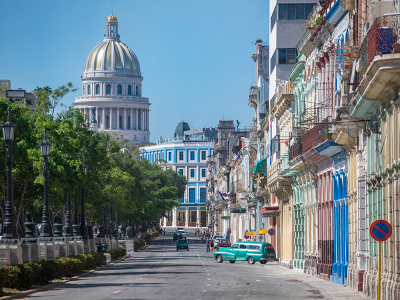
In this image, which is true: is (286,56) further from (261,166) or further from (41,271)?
(41,271)

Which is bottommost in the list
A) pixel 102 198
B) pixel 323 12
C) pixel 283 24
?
pixel 102 198

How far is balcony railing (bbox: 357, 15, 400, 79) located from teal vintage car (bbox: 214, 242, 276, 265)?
36.6m

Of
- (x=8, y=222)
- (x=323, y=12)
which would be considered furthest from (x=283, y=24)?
(x=8, y=222)

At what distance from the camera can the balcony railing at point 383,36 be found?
756 inches

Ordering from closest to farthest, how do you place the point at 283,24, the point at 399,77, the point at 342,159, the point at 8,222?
the point at 399,77, the point at 8,222, the point at 342,159, the point at 283,24

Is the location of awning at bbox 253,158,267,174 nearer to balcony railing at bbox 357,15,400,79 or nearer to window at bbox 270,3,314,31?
window at bbox 270,3,314,31

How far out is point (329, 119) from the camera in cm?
3391

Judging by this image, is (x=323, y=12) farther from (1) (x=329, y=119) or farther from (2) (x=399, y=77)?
(2) (x=399, y=77)

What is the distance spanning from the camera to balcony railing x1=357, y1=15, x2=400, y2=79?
19.2 m

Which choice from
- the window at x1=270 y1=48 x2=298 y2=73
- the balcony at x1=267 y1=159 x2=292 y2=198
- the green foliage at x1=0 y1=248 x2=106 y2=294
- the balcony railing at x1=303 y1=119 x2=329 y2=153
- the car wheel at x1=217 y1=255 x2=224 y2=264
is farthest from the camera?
the car wheel at x1=217 y1=255 x2=224 y2=264

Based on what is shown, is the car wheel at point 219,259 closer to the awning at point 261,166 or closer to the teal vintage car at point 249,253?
the teal vintage car at point 249,253

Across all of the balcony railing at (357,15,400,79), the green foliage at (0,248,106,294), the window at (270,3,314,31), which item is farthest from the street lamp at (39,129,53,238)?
the window at (270,3,314,31)

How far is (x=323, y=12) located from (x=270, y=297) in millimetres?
17777

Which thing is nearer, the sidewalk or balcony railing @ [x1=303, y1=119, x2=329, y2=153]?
the sidewalk
